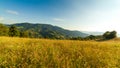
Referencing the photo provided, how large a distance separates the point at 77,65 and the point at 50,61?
37.2 inches

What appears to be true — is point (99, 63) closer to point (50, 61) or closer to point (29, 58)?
point (50, 61)

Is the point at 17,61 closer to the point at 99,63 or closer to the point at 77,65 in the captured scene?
the point at 77,65

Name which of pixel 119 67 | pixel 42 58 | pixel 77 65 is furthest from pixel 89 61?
pixel 42 58

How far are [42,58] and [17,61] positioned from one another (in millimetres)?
819

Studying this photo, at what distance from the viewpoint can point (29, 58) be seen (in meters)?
4.84

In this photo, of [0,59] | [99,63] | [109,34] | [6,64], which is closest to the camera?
[6,64]

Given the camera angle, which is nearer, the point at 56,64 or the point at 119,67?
the point at 56,64

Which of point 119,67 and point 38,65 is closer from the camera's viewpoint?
point 38,65

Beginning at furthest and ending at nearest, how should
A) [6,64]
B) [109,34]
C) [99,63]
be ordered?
[109,34], [99,63], [6,64]

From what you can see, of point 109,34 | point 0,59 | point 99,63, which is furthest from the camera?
point 109,34

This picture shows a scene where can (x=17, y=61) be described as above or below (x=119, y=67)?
above

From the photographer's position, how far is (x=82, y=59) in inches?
217

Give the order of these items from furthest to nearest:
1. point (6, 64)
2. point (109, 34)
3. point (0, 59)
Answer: point (109, 34), point (0, 59), point (6, 64)

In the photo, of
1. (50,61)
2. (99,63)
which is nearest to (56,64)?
(50,61)
